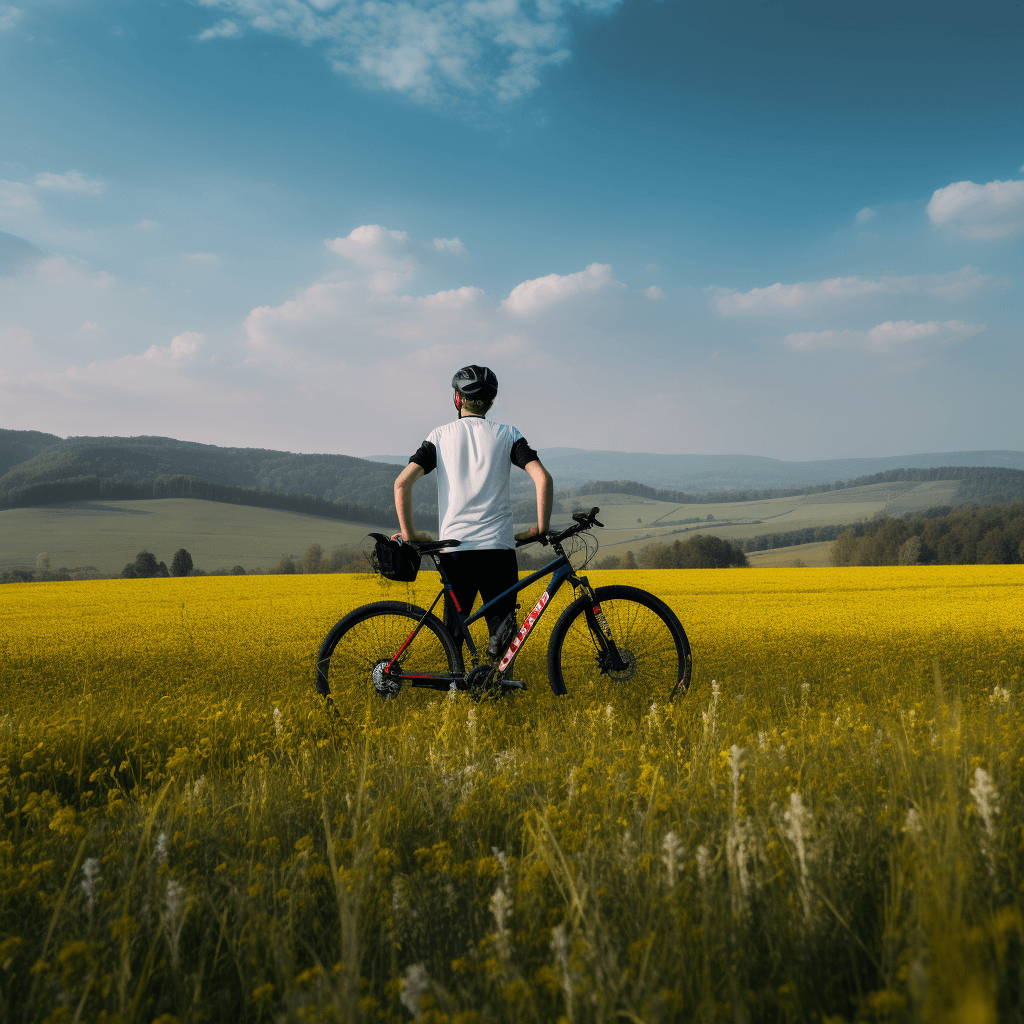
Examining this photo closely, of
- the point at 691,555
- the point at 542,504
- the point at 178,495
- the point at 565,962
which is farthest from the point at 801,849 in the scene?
the point at 178,495

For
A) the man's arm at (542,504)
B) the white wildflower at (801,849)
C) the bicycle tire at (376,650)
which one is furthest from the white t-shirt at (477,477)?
the white wildflower at (801,849)

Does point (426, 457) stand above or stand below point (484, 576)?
above

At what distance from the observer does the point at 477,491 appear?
5.96m

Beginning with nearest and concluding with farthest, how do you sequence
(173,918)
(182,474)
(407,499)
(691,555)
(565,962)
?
(565,962) < (173,918) < (407,499) < (691,555) < (182,474)

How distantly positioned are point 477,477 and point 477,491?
0.11 meters

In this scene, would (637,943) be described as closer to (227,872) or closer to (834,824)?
(834,824)

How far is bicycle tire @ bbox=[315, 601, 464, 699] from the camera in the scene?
6070 millimetres

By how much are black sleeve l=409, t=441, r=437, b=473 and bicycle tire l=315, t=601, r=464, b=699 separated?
1137 millimetres

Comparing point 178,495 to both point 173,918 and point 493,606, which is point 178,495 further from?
point 173,918

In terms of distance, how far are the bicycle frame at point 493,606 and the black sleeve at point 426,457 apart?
0.74 m

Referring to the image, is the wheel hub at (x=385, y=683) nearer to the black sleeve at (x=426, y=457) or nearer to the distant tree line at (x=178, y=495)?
the black sleeve at (x=426, y=457)

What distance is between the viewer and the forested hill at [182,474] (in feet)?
385

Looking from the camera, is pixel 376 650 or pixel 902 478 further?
pixel 902 478

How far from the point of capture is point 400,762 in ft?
13.7
